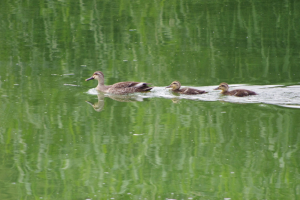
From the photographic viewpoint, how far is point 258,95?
8.90 meters

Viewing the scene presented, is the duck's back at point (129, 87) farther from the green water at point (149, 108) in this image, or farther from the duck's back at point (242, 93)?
the duck's back at point (242, 93)

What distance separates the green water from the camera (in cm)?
560

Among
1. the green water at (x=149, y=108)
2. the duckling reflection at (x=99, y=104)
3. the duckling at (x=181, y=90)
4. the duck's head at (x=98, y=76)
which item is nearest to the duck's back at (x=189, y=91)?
the duckling at (x=181, y=90)

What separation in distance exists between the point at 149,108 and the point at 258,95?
71.6 inches

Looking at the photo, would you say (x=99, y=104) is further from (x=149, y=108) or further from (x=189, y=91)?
(x=189, y=91)

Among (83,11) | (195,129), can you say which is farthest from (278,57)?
(83,11)

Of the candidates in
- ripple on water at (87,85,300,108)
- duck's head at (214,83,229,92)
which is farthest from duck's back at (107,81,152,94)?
duck's head at (214,83,229,92)

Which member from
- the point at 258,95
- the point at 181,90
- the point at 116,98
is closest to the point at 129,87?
the point at 116,98

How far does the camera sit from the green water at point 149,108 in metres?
5.60

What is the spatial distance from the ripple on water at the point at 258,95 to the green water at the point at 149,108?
0.03 meters

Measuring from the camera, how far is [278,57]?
1151 centimetres

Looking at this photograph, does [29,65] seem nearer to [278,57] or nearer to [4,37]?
[4,37]

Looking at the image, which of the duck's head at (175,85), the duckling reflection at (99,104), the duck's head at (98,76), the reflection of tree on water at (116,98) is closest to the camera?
the duckling reflection at (99,104)

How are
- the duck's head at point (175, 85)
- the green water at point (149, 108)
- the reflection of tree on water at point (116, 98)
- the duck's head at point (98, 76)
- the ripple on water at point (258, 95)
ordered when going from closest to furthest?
1. the green water at point (149, 108)
2. the ripple on water at point (258, 95)
3. the reflection of tree on water at point (116, 98)
4. the duck's head at point (175, 85)
5. the duck's head at point (98, 76)
